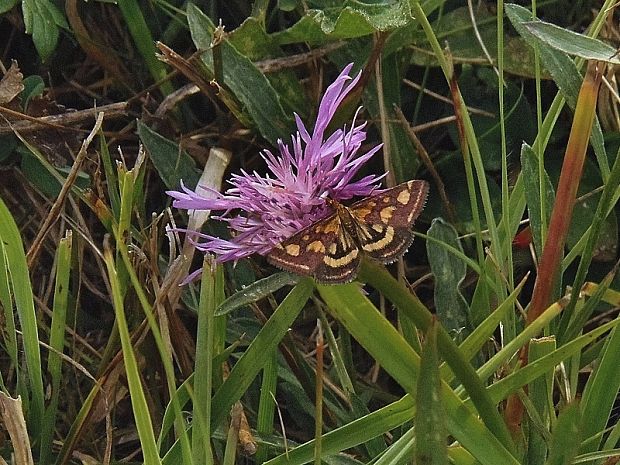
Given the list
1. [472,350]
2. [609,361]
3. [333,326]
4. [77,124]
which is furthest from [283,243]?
[77,124]

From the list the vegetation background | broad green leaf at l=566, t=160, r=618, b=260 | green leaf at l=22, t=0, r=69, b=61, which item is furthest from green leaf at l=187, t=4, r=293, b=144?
broad green leaf at l=566, t=160, r=618, b=260

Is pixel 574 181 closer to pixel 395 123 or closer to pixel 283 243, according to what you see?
pixel 283 243

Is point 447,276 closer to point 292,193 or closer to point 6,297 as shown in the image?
point 292,193

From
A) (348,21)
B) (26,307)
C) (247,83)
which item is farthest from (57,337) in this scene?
(348,21)

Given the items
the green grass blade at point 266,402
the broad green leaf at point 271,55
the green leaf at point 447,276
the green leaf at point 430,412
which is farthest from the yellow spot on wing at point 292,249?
the broad green leaf at point 271,55

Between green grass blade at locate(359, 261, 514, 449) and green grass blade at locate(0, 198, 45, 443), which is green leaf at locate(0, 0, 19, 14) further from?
green grass blade at locate(359, 261, 514, 449)

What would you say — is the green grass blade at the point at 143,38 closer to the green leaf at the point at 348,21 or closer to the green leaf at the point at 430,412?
the green leaf at the point at 348,21
